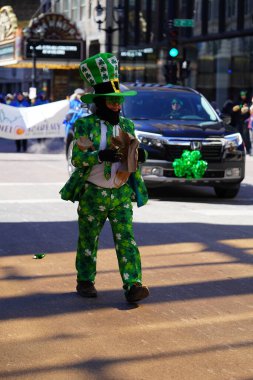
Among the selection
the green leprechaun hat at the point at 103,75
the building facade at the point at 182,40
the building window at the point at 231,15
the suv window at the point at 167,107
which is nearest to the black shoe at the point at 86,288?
the green leprechaun hat at the point at 103,75

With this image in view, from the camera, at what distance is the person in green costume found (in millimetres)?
7027

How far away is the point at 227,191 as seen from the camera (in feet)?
51.4

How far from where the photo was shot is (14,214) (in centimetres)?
1285

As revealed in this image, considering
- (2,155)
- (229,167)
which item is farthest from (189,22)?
(229,167)

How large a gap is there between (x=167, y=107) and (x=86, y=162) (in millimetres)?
9348

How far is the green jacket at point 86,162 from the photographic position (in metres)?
6.99

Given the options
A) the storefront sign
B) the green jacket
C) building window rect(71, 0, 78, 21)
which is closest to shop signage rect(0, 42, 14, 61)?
building window rect(71, 0, 78, 21)

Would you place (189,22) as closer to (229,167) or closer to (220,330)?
(229,167)

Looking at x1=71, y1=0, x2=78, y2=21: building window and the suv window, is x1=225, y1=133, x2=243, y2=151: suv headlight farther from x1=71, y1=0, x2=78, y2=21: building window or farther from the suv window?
x1=71, y1=0, x2=78, y2=21: building window

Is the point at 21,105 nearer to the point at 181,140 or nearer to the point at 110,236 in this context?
the point at 181,140

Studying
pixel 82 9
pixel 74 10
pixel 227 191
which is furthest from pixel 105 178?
pixel 74 10

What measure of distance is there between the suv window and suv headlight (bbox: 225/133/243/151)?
0.86 meters

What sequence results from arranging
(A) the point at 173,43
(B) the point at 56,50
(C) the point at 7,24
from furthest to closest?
(C) the point at 7,24, (B) the point at 56,50, (A) the point at 173,43

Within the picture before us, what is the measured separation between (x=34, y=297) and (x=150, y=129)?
25.3ft
